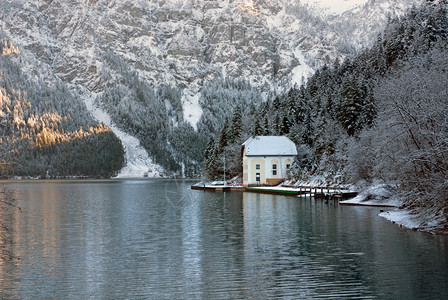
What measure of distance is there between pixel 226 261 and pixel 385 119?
88.2 ft

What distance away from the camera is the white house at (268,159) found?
84688 millimetres

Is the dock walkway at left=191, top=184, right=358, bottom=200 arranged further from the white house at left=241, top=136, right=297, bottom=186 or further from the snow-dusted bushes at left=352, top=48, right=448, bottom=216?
the snow-dusted bushes at left=352, top=48, right=448, bottom=216

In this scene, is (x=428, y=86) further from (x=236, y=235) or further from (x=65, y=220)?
(x=65, y=220)

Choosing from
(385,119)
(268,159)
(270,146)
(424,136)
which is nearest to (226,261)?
(424,136)

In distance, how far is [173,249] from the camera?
77.6 ft

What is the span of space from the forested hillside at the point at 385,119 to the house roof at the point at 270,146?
325 centimetres

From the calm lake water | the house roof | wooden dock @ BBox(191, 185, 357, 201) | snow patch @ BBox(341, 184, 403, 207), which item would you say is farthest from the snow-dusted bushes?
the house roof

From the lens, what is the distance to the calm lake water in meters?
15.5

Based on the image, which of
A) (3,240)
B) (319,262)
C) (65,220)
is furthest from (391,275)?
(65,220)

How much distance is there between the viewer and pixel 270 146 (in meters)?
85.6

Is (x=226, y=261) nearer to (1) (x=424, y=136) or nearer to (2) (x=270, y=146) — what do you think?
(1) (x=424, y=136)

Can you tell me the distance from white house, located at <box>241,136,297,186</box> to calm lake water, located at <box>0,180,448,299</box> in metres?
49.4

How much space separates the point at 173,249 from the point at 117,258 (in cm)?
312

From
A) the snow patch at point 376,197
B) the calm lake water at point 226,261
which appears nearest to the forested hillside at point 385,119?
the snow patch at point 376,197
